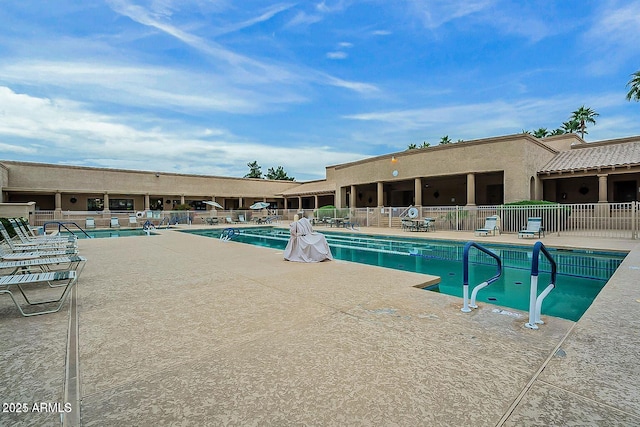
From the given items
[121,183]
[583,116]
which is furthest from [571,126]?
[121,183]

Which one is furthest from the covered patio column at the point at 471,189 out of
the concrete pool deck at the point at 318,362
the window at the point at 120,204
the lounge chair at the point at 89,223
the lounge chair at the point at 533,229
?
the window at the point at 120,204

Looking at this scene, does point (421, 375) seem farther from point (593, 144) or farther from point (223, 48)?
point (593, 144)

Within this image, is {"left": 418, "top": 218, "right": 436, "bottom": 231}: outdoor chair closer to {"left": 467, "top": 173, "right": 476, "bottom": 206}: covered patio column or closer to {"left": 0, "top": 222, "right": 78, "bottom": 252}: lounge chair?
{"left": 467, "top": 173, "right": 476, "bottom": 206}: covered patio column

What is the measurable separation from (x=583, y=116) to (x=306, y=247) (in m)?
51.9

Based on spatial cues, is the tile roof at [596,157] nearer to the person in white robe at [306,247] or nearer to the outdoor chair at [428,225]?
the outdoor chair at [428,225]

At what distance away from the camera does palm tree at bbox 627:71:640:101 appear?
2489 cm

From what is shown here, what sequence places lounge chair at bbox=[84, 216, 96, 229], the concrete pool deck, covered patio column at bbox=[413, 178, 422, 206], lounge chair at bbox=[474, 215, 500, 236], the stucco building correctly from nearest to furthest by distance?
the concrete pool deck → lounge chair at bbox=[474, 215, 500, 236] → the stucco building → covered patio column at bbox=[413, 178, 422, 206] → lounge chair at bbox=[84, 216, 96, 229]

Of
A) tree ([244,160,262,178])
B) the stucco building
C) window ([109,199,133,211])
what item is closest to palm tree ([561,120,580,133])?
the stucco building

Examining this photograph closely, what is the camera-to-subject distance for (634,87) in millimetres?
25156

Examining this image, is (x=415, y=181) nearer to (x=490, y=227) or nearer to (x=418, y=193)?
(x=418, y=193)

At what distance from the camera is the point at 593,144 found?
22.4 metres

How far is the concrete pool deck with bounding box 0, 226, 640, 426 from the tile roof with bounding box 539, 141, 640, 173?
58.3ft

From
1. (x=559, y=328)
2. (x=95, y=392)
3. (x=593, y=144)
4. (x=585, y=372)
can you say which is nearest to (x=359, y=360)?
(x=585, y=372)

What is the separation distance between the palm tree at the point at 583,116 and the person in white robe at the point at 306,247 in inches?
2021
